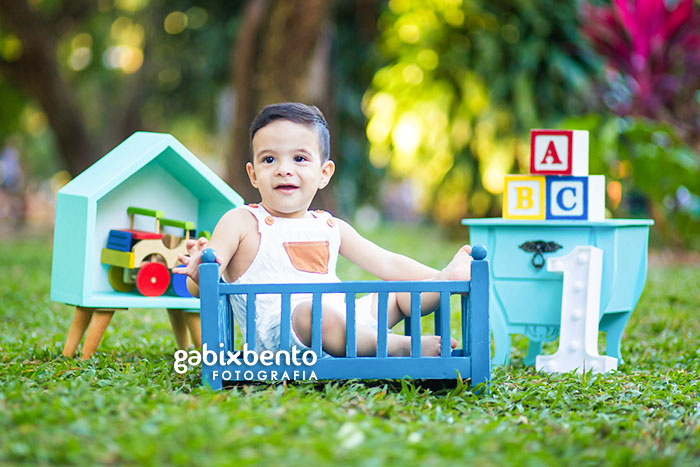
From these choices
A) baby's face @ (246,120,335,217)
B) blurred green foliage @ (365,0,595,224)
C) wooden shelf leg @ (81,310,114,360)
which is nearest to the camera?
baby's face @ (246,120,335,217)

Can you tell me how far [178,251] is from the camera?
10.8 feet

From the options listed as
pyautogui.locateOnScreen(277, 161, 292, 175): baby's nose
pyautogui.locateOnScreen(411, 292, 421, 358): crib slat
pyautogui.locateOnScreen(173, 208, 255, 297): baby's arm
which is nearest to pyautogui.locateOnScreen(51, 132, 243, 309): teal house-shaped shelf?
pyautogui.locateOnScreen(173, 208, 255, 297): baby's arm

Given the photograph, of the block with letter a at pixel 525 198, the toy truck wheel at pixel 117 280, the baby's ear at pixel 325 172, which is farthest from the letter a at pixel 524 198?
the toy truck wheel at pixel 117 280

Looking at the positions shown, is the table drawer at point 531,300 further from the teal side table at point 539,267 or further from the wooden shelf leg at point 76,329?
the wooden shelf leg at point 76,329

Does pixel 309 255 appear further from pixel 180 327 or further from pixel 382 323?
pixel 180 327

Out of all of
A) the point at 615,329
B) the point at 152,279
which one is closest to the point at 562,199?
the point at 615,329

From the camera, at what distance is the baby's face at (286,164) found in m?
2.71

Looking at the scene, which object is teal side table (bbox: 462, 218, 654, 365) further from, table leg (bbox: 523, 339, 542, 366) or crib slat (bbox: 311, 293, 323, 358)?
crib slat (bbox: 311, 293, 323, 358)

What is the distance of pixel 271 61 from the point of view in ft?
24.2

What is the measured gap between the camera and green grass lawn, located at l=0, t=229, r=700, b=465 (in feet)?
6.10

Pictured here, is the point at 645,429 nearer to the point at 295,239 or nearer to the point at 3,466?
the point at 295,239

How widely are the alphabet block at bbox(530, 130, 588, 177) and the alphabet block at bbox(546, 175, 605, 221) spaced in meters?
0.05

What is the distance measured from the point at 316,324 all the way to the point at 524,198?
1.21 metres

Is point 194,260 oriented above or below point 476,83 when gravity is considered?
below
